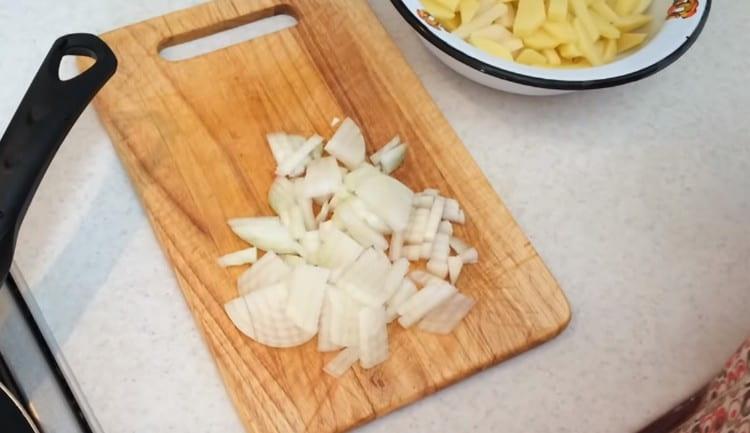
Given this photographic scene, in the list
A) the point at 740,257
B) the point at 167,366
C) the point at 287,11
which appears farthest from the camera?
the point at 287,11

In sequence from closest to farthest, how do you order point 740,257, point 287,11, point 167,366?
1. point 167,366
2. point 740,257
3. point 287,11

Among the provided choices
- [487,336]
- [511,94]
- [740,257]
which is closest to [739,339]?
[740,257]

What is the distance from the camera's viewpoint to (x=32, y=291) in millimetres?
771

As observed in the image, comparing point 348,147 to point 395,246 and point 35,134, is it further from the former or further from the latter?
point 35,134

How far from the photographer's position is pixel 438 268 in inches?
31.4

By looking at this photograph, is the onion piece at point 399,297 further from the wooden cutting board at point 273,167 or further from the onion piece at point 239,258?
the onion piece at point 239,258

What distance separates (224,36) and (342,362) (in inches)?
16.6

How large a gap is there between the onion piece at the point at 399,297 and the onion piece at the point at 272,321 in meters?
0.07

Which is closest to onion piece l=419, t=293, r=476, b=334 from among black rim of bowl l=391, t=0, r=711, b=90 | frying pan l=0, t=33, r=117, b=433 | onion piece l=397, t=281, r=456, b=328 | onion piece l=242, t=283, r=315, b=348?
onion piece l=397, t=281, r=456, b=328

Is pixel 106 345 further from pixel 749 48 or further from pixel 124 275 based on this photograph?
pixel 749 48

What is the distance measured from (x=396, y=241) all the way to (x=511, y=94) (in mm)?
258

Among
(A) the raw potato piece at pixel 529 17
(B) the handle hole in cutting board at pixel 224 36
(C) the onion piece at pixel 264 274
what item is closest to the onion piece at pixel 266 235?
(C) the onion piece at pixel 264 274

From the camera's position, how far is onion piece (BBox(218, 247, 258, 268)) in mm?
781

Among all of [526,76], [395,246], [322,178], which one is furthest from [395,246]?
[526,76]
